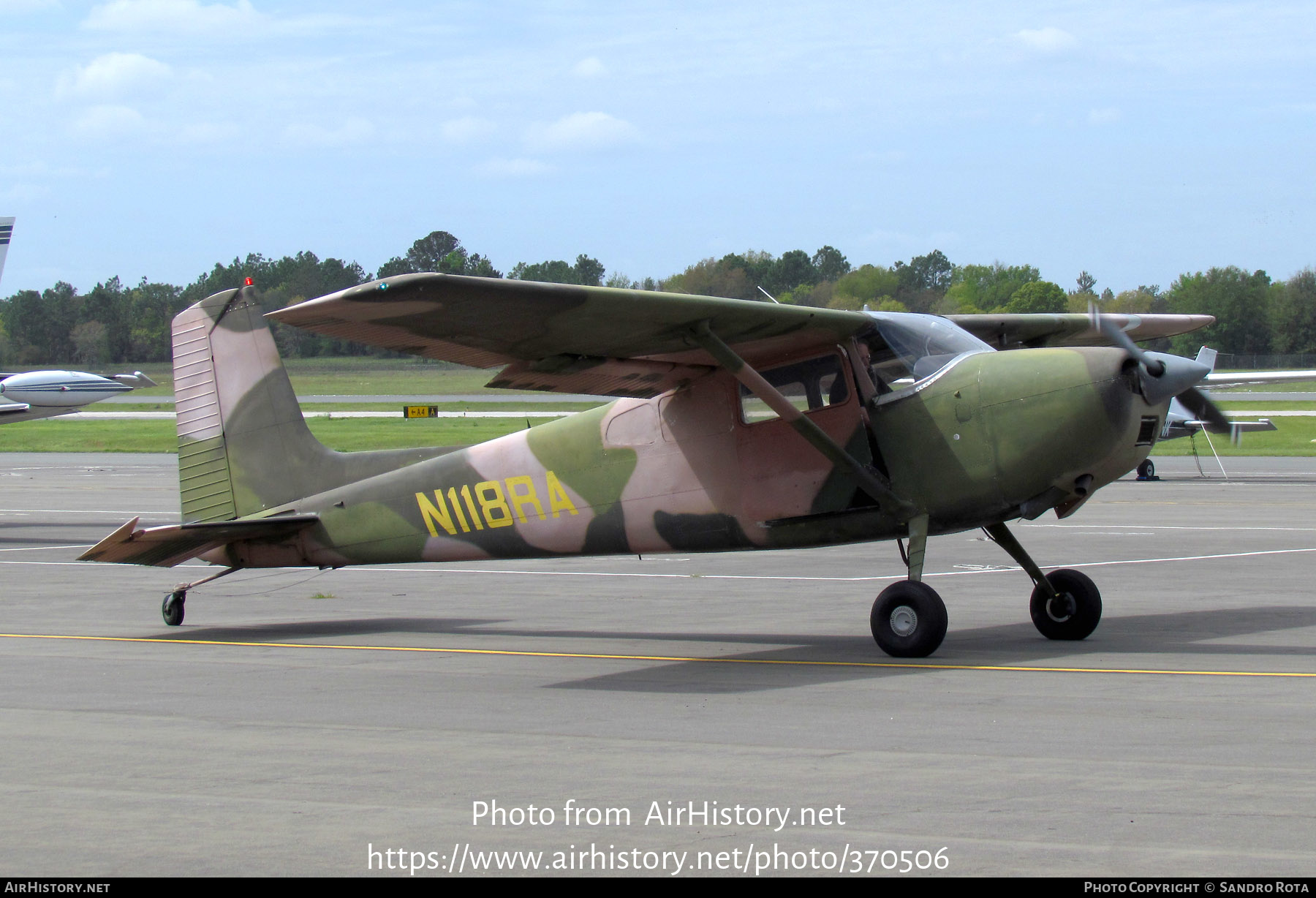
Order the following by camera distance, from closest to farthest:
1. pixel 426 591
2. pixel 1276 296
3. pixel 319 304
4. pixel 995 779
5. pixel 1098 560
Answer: pixel 995 779
pixel 319 304
pixel 426 591
pixel 1098 560
pixel 1276 296

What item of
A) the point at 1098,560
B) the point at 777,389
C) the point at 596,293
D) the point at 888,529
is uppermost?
the point at 596,293

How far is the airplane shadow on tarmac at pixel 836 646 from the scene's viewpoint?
10273mm

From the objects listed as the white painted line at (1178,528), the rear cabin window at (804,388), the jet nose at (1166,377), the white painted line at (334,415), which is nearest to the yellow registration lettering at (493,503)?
the rear cabin window at (804,388)

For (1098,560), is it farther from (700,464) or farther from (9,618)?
(9,618)

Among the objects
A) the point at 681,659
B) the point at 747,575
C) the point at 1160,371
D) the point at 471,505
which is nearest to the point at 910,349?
the point at 1160,371

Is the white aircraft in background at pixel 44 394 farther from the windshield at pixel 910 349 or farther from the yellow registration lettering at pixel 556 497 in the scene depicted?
the windshield at pixel 910 349

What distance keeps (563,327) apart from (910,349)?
299cm

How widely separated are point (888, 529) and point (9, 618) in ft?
30.9

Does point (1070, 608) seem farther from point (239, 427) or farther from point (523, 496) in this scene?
point (239, 427)

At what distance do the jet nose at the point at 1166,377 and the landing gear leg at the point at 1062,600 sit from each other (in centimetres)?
187

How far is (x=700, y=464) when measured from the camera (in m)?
11.6

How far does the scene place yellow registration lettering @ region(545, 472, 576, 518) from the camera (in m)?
12.1

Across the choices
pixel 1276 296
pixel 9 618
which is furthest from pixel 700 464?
pixel 1276 296

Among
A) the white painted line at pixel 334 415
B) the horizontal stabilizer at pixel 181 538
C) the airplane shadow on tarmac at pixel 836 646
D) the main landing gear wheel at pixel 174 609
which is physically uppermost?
the horizontal stabilizer at pixel 181 538
